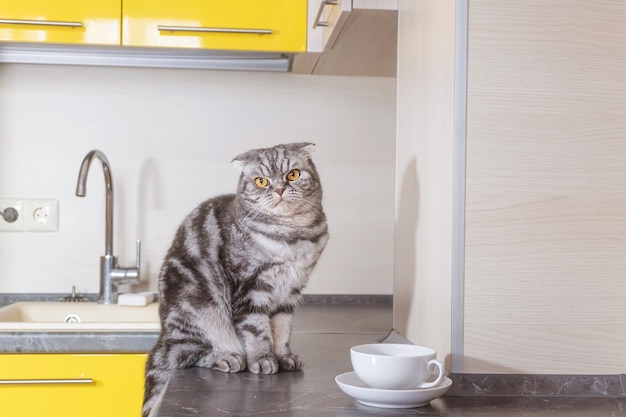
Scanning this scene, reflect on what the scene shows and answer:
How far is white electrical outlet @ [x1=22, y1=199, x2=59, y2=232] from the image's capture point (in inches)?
98.2

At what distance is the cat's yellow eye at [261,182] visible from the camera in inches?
56.8

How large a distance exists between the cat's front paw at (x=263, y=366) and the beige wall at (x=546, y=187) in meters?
0.35

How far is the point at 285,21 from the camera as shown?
2.24 meters

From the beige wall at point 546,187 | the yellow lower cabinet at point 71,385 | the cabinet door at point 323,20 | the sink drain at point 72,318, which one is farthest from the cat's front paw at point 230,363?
the sink drain at point 72,318

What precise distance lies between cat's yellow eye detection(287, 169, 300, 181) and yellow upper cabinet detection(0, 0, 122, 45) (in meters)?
0.99

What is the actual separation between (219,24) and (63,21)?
42 cm

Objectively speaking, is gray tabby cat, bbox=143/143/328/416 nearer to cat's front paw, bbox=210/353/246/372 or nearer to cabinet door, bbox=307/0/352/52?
cat's front paw, bbox=210/353/246/372

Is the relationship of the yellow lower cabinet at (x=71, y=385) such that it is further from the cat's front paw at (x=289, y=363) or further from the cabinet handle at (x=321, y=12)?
the cabinet handle at (x=321, y=12)

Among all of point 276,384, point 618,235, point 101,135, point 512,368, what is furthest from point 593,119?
point 101,135

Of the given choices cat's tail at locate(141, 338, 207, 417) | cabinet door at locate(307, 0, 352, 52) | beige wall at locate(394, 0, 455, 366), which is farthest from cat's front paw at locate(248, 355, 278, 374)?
cabinet door at locate(307, 0, 352, 52)

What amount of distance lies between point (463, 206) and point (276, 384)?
0.41 meters

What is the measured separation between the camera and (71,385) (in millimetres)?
1910

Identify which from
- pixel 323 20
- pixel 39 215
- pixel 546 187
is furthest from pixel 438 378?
pixel 39 215

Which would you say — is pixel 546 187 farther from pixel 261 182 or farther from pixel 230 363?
pixel 230 363
